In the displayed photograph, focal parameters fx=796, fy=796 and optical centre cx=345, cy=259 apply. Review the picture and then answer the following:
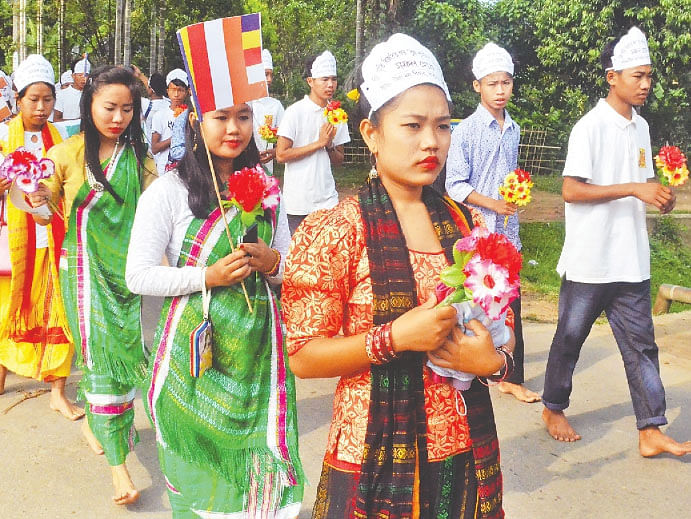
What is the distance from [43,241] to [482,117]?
289 cm

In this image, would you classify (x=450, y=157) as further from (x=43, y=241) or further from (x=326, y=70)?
(x=43, y=241)

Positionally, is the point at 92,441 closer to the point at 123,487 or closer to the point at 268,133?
the point at 123,487

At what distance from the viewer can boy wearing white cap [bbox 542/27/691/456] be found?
417cm

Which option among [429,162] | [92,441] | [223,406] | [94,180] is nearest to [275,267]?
[223,406]

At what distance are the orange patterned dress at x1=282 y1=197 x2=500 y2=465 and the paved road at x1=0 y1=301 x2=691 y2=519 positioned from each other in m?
1.84

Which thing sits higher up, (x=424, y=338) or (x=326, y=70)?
(x=326, y=70)

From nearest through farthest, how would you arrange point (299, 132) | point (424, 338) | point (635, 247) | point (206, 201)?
1. point (424, 338)
2. point (206, 201)
3. point (635, 247)
4. point (299, 132)

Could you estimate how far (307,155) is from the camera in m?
6.11

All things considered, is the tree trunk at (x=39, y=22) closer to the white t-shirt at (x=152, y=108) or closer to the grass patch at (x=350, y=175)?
the grass patch at (x=350, y=175)

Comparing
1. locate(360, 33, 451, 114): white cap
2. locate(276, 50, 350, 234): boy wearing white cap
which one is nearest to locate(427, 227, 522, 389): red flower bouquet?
locate(360, 33, 451, 114): white cap

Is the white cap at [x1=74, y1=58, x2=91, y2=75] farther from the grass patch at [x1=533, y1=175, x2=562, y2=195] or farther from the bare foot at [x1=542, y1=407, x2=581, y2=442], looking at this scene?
the grass patch at [x1=533, y1=175, x2=562, y2=195]

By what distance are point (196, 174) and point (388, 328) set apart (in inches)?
55.0

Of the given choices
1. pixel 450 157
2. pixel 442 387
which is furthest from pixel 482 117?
pixel 442 387

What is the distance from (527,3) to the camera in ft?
64.5
